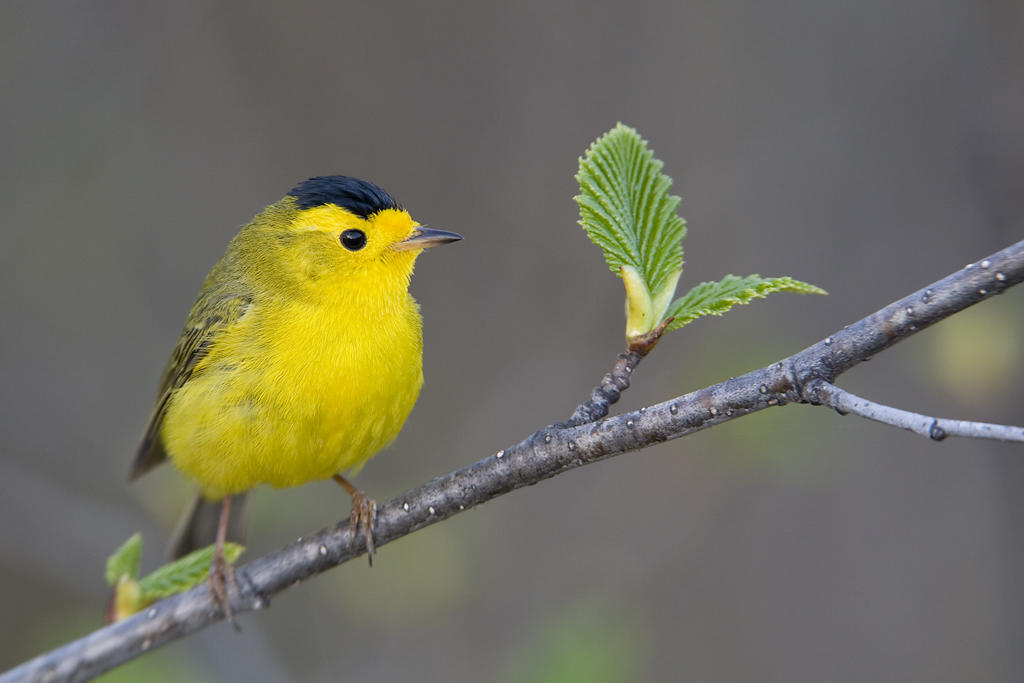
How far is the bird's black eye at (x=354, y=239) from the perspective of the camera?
3.60 meters

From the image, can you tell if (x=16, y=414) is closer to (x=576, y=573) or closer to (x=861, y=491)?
(x=576, y=573)

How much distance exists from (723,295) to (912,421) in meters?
0.54

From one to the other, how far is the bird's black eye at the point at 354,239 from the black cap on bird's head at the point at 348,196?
0.07 meters

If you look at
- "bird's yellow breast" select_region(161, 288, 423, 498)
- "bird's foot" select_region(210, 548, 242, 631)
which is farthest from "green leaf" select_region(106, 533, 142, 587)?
"bird's yellow breast" select_region(161, 288, 423, 498)

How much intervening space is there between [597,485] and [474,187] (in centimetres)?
233

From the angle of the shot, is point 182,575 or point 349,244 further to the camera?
point 349,244

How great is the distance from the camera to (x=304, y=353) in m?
3.33

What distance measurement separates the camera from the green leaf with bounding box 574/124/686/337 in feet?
6.82

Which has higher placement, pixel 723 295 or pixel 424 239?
pixel 424 239

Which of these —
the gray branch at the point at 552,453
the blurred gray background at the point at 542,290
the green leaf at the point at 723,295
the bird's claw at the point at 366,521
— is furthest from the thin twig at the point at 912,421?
the blurred gray background at the point at 542,290

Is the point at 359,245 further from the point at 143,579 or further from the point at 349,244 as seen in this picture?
the point at 143,579

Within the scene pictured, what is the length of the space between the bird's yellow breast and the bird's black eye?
0.80ft

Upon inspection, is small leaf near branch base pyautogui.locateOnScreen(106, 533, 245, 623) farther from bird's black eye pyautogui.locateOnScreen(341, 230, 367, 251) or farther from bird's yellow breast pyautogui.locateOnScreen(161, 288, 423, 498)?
bird's black eye pyautogui.locateOnScreen(341, 230, 367, 251)

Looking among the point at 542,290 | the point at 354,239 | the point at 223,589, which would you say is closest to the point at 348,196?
the point at 354,239
